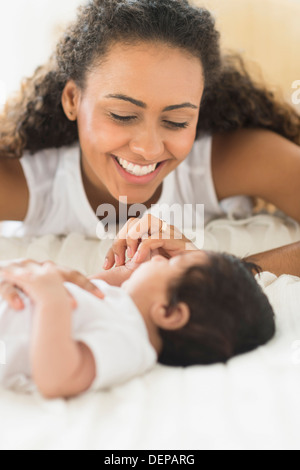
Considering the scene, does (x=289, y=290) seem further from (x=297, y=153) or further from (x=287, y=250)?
(x=297, y=153)

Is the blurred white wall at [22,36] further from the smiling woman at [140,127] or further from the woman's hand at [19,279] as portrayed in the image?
the woman's hand at [19,279]

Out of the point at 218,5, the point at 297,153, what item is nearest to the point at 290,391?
the point at 297,153

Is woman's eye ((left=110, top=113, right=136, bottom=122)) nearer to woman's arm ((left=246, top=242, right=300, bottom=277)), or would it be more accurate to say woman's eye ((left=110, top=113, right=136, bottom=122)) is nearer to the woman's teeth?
the woman's teeth

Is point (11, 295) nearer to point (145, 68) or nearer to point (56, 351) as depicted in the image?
point (56, 351)

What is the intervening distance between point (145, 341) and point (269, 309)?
247 millimetres

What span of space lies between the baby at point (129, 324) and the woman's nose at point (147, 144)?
0.46 metres

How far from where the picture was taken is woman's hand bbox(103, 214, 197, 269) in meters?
1.18

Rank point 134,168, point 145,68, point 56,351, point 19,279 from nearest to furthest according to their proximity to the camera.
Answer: point 56,351, point 19,279, point 145,68, point 134,168

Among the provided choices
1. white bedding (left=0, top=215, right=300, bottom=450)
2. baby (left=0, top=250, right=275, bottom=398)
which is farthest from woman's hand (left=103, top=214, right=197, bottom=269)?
white bedding (left=0, top=215, right=300, bottom=450)

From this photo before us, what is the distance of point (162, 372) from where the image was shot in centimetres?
92

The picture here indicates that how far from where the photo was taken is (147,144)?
1.37 meters

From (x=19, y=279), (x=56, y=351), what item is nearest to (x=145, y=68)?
(x=19, y=279)

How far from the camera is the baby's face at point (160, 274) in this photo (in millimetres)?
938

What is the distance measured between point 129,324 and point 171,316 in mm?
68
